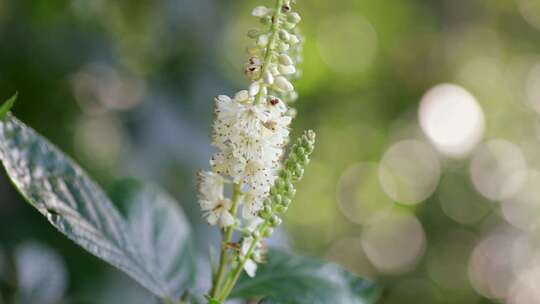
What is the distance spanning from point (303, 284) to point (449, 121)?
3.56 meters

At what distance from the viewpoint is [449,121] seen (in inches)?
176

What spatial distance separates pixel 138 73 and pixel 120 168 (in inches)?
19.9

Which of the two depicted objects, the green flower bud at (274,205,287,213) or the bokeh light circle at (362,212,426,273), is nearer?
the green flower bud at (274,205,287,213)

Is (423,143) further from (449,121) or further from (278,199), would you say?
(278,199)

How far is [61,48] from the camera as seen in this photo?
268 centimetres

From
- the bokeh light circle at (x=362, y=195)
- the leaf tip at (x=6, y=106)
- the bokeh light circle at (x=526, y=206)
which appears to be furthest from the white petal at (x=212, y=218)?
the bokeh light circle at (x=526, y=206)

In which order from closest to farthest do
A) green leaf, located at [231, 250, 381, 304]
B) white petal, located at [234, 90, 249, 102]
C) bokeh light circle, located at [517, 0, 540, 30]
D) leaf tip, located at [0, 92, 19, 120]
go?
leaf tip, located at [0, 92, 19, 120]
white petal, located at [234, 90, 249, 102]
green leaf, located at [231, 250, 381, 304]
bokeh light circle, located at [517, 0, 540, 30]

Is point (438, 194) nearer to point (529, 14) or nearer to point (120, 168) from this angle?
point (529, 14)

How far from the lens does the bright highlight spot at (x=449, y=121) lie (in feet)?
14.6

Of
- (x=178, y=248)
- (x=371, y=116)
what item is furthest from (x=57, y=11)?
(x=371, y=116)

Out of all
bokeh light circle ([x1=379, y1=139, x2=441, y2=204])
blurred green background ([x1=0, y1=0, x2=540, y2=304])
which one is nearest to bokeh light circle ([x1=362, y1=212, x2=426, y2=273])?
blurred green background ([x1=0, y1=0, x2=540, y2=304])

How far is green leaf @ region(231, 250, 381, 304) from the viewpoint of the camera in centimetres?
108

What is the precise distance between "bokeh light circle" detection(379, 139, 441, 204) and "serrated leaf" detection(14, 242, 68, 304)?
3.20 meters

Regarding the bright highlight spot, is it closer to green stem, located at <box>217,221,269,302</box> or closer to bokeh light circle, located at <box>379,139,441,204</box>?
bokeh light circle, located at <box>379,139,441,204</box>
